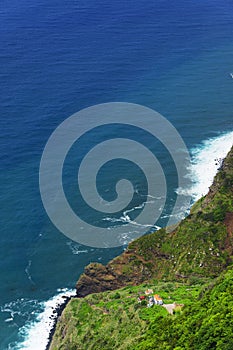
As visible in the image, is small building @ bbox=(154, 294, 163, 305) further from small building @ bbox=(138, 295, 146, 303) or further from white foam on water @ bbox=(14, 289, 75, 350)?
white foam on water @ bbox=(14, 289, 75, 350)

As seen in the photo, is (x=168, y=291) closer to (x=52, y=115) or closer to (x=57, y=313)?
(x=57, y=313)

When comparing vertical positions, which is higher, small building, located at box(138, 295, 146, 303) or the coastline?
small building, located at box(138, 295, 146, 303)

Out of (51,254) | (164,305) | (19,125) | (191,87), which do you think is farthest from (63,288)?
(191,87)

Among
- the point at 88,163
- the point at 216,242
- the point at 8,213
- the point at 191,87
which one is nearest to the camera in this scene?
the point at 216,242

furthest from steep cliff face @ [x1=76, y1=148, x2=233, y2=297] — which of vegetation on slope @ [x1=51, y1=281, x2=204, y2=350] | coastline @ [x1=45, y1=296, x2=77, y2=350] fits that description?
vegetation on slope @ [x1=51, y1=281, x2=204, y2=350]

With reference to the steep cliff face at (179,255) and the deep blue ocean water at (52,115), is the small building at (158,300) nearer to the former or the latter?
the steep cliff face at (179,255)

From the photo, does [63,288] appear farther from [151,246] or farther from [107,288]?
[151,246]

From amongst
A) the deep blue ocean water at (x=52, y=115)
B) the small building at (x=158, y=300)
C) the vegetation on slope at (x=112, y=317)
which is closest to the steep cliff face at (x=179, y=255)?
the vegetation on slope at (x=112, y=317)

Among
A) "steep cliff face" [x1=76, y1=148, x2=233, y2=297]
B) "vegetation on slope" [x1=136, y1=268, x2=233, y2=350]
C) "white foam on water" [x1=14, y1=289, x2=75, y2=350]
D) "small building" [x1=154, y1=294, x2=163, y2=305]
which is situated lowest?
"white foam on water" [x1=14, y1=289, x2=75, y2=350]
